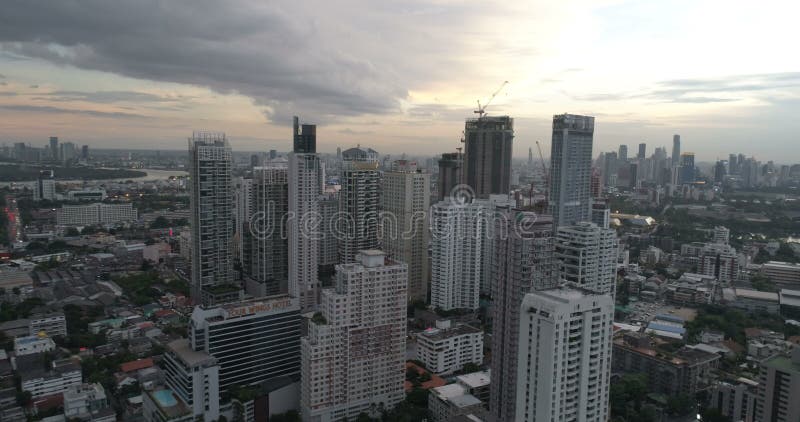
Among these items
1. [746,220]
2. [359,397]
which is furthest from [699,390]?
[746,220]

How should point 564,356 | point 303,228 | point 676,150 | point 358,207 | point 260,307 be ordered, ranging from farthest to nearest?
point 676,150
point 358,207
point 303,228
point 260,307
point 564,356

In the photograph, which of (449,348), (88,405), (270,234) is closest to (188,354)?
(88,405)

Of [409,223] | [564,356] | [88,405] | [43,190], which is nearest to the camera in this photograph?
[564,356]

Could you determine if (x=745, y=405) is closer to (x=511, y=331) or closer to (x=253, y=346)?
(x=511, y=331)

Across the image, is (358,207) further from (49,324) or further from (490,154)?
(490,154)

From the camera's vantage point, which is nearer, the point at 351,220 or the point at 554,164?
the point at 351,220

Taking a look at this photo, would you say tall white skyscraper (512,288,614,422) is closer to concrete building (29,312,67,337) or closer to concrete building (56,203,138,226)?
concrete building (29,312,67,337)

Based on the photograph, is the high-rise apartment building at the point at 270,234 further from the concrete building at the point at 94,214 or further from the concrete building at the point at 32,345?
the concrete building at the point at 94,214
